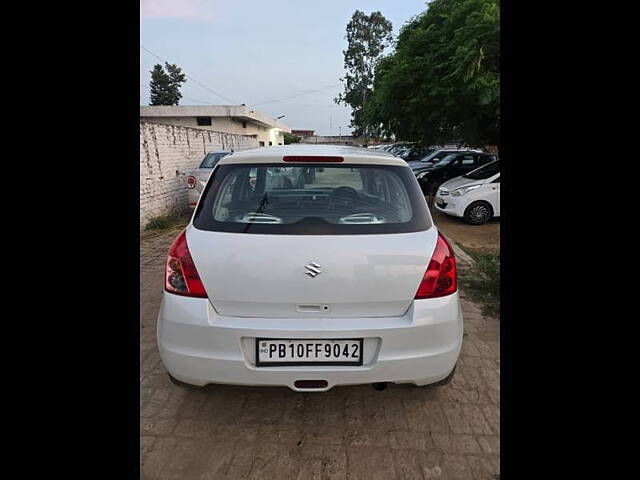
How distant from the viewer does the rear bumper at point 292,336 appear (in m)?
1.84

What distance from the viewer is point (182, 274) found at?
194 centimetres

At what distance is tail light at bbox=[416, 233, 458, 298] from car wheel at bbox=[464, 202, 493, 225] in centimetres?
718

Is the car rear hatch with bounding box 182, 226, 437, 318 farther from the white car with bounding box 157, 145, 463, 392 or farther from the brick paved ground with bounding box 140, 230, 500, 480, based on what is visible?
the brick paved ground with bounding box 140, 230, 500, 480

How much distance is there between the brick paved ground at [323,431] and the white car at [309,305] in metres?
0.38

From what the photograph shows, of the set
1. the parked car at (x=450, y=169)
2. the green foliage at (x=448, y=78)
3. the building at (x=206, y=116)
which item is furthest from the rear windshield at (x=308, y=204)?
the building at (x=206, y=116)

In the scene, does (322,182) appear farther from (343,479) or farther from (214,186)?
(343,479)

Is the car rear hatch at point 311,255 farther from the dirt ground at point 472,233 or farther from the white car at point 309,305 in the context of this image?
the dirt ground at point 472,233

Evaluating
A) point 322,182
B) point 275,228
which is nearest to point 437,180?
point 322,182

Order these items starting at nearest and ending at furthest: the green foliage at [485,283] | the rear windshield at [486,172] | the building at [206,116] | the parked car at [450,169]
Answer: the green foliage at [485,283]
the rear windshield at [486,172]
the parked car at [450,169]
the building at [206,116]

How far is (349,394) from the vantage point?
2465 millimetres

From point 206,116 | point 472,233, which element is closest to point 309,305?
point 472,233

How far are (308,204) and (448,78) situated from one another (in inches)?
280
